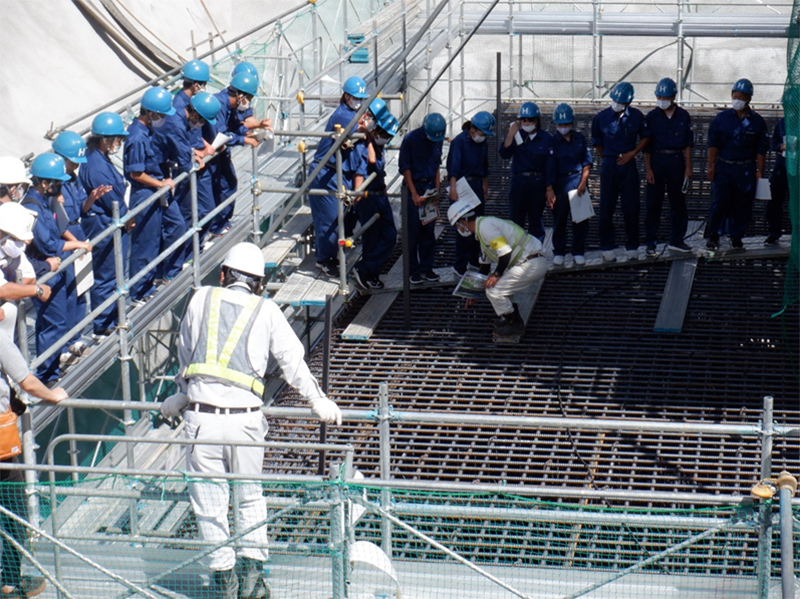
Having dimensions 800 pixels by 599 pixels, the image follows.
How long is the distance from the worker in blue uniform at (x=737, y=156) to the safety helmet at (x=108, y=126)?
5.69 metres

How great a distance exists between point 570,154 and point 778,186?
7.05ft

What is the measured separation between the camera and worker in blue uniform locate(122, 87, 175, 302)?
9984mm

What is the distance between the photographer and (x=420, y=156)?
11.4 meters

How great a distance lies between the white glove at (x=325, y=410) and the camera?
656 centimetres

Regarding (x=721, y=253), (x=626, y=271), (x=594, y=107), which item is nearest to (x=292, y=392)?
(x=626, y=271)

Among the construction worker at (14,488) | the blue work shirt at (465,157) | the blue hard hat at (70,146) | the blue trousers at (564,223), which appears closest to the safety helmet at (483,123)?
the blue work shirt at (465,157)

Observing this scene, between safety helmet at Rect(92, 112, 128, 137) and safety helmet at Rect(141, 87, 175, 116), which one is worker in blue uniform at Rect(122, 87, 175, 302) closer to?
safety helmet at Rect(141, 87, 175, 116)

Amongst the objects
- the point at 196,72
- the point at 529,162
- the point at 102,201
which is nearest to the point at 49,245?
the point at 102,201

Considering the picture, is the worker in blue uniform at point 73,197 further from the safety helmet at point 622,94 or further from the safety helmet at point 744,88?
the safety helmet at point 744,88

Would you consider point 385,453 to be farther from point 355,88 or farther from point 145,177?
point 355,88

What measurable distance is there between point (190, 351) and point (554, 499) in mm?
3421

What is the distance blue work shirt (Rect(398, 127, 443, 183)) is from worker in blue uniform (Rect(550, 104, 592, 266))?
122 cm

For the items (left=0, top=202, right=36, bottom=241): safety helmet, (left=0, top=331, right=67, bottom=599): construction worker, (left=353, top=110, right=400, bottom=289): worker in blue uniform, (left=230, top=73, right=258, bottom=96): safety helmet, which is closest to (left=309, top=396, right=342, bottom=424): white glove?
(left=0, top=331, right=67, bottom=599): construction worker

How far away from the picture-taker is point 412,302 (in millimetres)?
11773
